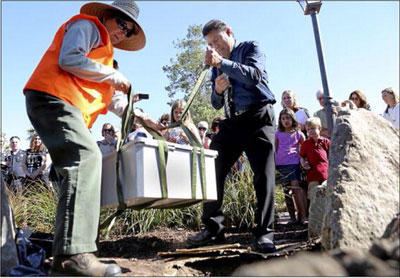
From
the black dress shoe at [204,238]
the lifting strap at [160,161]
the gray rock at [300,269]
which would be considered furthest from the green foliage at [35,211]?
the gray rock at [300,269]

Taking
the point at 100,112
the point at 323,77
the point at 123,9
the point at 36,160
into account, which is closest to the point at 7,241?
the point at 100,112

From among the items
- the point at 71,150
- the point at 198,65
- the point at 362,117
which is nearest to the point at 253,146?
the point at 362,117

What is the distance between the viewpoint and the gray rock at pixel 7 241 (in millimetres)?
2834

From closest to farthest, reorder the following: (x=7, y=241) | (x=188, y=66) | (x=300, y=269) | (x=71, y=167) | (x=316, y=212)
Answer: (x=300, y=269), (x=71, y=167), (x=7, y=241), (x=316, y=212), (x=188, y=66)

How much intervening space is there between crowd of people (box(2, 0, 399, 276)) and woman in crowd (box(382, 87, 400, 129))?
360cm

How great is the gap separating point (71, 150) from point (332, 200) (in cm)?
184

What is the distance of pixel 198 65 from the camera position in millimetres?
28062

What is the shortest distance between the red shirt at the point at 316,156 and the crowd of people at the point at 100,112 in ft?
7.46

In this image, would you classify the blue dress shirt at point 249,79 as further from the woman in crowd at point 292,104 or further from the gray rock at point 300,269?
the woman in crowd at point 292,104

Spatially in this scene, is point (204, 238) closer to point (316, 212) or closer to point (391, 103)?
point (316, 212)

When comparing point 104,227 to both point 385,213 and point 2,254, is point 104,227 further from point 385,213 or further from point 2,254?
point 385,213

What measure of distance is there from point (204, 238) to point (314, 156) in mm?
2739

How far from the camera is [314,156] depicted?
244 inches

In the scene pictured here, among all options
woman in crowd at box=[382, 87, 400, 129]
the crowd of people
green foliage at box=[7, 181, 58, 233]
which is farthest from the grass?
woman in crowd at box=[382, 87, 400, 129]
